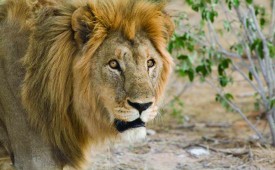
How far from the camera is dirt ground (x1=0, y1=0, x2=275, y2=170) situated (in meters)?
5.99

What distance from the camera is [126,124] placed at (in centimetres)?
415

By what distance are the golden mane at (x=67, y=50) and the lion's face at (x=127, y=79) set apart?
0.18 feet

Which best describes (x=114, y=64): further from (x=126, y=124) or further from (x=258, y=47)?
(x=258, y=47)

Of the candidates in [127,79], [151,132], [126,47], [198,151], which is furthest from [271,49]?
[127,79]

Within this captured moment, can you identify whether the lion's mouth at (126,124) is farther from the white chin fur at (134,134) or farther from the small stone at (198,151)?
the small stone at (198,151)

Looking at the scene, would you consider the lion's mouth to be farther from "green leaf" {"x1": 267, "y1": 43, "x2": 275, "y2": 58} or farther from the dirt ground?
"green leaf" {"x1": 267, "y1": 43, "x2": 275, "y2": 58}

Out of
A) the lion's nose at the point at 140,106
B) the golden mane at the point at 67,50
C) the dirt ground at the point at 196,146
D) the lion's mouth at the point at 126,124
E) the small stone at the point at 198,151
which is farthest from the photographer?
the small stone at the point at 198,151

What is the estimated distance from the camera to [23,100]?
434 cm

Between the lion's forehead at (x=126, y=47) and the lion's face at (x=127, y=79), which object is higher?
the lion's forehead at (x=126, y=47)

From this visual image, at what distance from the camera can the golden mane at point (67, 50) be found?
13.8 ft

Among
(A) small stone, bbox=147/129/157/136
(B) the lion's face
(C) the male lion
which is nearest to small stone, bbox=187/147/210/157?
(A) small stone, bbox=147/129/157/136

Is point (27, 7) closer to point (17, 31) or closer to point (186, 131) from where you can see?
point (17, 31)

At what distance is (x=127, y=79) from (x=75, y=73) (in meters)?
0.36

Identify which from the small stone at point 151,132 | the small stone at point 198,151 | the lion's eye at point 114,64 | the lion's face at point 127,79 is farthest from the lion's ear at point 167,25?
the small stone at point 151,132
